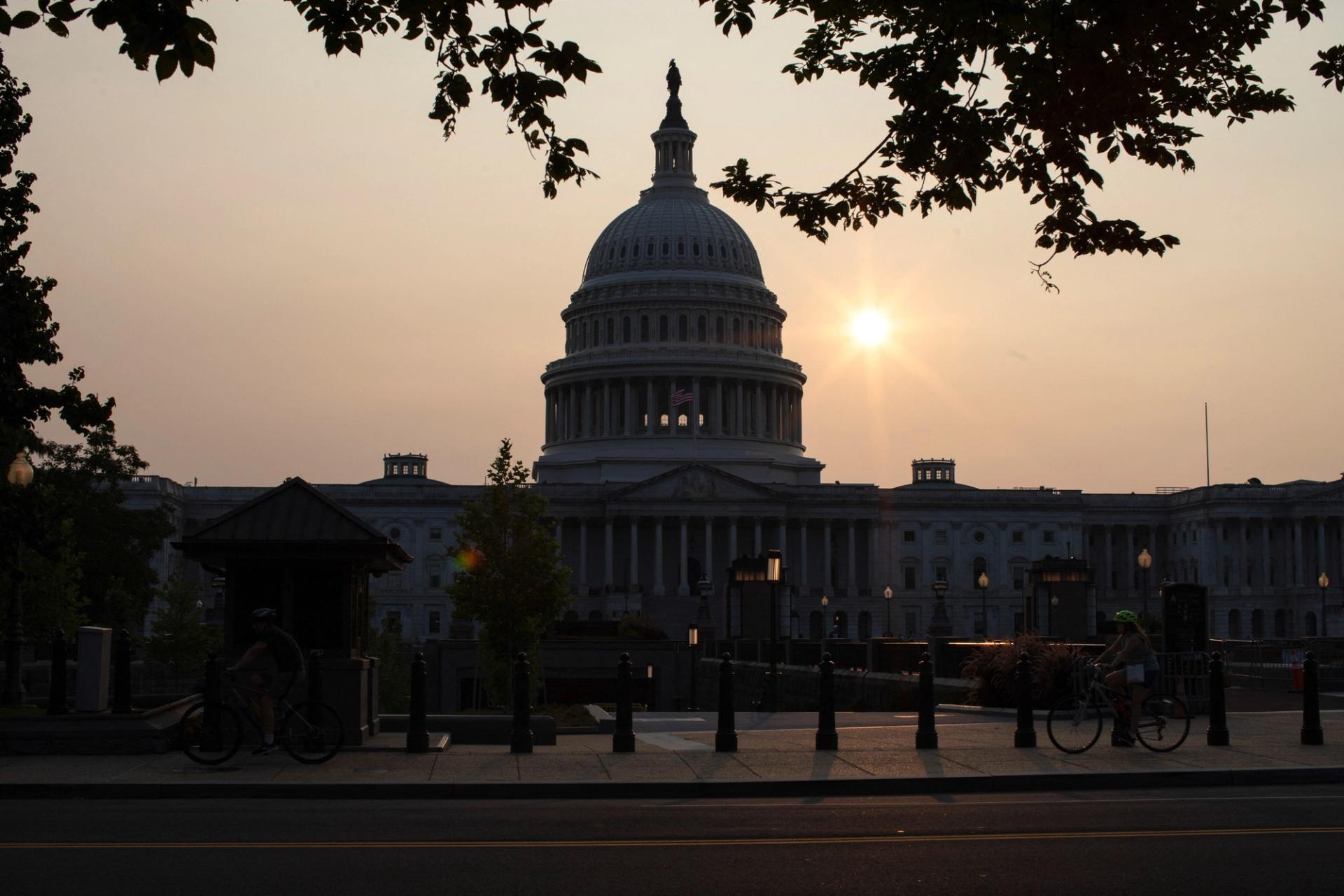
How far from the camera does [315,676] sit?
22062 millimetres

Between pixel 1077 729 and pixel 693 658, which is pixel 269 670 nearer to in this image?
pixel 1077 729

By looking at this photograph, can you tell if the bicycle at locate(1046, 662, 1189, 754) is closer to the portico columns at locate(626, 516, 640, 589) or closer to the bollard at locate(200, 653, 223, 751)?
the bollard at locate(200, 653, 223, 751)

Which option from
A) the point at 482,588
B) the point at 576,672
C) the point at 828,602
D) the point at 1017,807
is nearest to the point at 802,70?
the point at 1017,807

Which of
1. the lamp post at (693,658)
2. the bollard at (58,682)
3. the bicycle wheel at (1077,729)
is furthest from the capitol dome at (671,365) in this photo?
the bicycle wheel at (1077,729)

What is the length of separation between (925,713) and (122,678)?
10.8 m

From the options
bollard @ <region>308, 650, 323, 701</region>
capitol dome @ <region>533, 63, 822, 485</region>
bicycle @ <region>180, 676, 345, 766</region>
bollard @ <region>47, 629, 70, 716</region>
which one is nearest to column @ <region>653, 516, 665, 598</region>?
capitol dome @ <region>533, 63, 822, 485</region>

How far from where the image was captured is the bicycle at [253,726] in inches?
815

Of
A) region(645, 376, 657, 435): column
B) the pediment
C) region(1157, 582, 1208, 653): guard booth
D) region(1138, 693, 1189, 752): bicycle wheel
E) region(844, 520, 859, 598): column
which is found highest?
region(645, 376, 657, 435): column

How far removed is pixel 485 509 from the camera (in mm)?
54375

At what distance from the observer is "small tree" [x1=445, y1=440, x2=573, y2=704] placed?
51.4 m

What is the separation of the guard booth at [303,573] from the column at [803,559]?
368 ft

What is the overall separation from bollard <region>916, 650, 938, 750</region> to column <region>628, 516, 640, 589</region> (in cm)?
10777

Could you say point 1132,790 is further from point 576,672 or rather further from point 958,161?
point 576,672

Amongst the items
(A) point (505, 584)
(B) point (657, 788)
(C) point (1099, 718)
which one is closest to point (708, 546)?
(A) point (505, 584)
